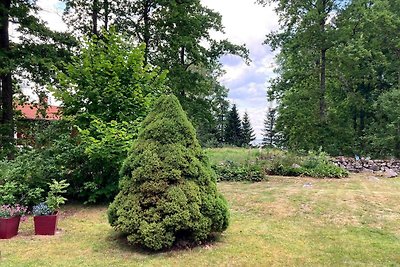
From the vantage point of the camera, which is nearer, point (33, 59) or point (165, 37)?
point (33, 59)

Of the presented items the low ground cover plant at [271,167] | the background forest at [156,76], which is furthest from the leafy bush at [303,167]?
the background forest at [156,76]

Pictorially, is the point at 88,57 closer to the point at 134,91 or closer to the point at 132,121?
the point at 134,91

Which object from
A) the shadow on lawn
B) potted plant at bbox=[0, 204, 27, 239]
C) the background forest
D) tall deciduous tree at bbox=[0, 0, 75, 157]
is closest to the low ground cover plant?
the background forest

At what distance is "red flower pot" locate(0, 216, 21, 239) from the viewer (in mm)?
4301

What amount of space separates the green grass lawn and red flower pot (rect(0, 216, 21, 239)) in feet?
0.37

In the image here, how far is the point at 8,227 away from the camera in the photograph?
14.3 ft

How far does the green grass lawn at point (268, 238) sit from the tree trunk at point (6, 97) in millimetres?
4626

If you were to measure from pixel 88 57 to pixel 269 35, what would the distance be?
35.8ft

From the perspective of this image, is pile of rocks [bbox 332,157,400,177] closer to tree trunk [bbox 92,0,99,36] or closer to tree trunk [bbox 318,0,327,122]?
tree trunk [bbox 318,0,327,122]

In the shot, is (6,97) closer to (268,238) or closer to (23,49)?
(23,49)

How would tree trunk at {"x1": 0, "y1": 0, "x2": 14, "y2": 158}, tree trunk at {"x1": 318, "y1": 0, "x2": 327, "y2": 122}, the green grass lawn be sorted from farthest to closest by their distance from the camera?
tree trunk at {"x1": 318, "y1": 0, "x2": 327, "y2": 122}, tree trunk at {"x1": 0, "y1": 0, "x2": 14, "y2": 158}, the green grass lawn

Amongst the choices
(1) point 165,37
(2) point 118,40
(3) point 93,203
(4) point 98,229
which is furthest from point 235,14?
(4) point 98,229

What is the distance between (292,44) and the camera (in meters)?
15.0

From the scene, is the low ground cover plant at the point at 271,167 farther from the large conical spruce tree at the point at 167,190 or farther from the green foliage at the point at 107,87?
the large conical spruce tree at the point at 167,190
